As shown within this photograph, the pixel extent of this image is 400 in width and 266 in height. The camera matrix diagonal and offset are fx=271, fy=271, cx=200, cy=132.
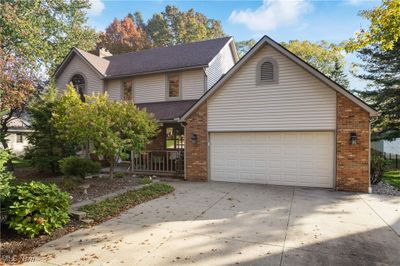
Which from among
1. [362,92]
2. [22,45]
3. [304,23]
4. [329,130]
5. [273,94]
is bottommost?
[329,130]

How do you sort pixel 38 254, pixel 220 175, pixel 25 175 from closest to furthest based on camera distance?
pixel 38 254
pixel 220 175
pixel 25 175

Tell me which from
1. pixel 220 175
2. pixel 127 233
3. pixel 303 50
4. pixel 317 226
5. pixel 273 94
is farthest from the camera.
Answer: pixel 303 50

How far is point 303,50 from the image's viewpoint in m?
27.4

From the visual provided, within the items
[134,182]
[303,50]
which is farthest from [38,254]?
[303,50]

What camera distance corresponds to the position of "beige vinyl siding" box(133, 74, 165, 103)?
15898mm

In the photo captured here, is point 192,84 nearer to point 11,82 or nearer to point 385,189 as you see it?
point 11,82

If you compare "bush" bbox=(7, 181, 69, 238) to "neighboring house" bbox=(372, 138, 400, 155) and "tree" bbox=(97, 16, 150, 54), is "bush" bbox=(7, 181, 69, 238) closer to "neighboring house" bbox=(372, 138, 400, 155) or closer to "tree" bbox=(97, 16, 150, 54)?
"neighboring house" bbox=(372, 138, 400, 155)

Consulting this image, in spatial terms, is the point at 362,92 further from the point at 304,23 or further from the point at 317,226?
the point at 317,226

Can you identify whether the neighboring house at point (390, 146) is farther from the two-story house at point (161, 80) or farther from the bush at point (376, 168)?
the two-story house at point (161, 80)

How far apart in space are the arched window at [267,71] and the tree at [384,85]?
9.07m

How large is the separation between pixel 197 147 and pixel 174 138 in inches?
151

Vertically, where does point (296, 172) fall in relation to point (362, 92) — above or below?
below

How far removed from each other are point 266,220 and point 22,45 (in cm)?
1971

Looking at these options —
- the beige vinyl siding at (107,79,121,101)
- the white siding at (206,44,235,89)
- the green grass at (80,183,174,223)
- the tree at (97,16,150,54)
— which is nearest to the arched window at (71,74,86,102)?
the beige vinyl siding at (107,79,121,101)
